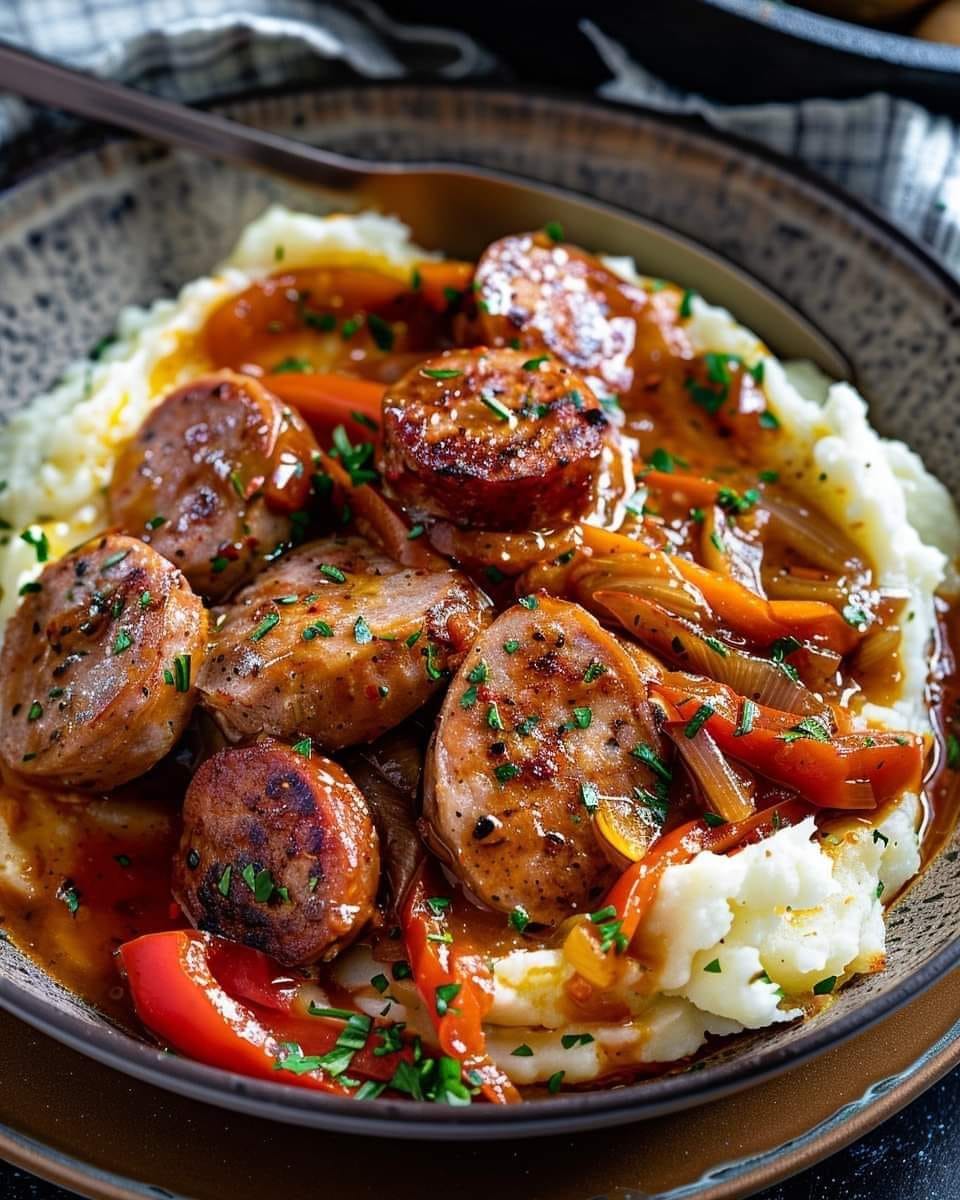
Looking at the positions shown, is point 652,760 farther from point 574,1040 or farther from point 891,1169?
point 891,1169

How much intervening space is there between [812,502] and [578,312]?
124 centimetres

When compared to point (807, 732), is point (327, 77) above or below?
above

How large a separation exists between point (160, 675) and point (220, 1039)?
45.2 inches

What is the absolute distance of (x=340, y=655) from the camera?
3.96 metres

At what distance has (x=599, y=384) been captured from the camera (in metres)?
5.12

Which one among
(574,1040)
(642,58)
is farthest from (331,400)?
(642,58)

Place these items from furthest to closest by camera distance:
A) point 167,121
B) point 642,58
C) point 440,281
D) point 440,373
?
point 642,58 < point 167,121 < point 440,281 < point 440,373

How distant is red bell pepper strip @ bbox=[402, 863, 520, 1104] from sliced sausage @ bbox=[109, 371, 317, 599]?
1.42m

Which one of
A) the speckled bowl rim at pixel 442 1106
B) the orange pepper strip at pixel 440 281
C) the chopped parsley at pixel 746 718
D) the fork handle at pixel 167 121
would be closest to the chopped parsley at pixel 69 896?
the speckled bowl rim at pixel 442 1106

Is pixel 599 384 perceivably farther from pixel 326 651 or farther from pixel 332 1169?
pixel 332 1169

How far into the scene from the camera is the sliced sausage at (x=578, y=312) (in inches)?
200

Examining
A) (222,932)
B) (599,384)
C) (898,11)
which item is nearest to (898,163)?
(898,11)

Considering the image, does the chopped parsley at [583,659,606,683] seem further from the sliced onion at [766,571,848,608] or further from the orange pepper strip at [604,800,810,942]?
the sliced onion at [766,571,848,608]

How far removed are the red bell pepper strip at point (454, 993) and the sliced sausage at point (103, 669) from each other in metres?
1.05
